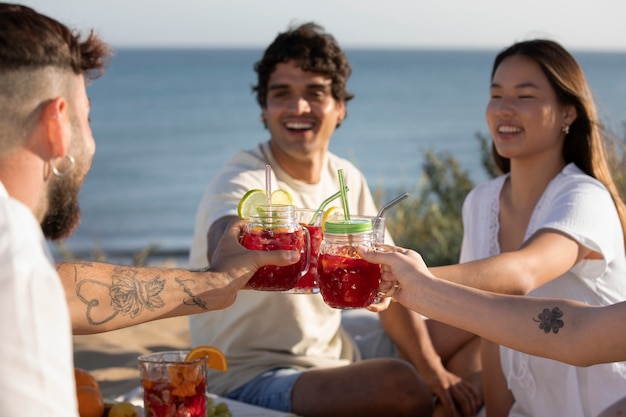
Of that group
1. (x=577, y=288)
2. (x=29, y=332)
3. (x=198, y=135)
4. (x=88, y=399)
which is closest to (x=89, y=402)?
(x=88, y=399)

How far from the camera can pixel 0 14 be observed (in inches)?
99.5

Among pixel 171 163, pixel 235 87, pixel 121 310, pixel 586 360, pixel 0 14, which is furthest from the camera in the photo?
pixel 235 87

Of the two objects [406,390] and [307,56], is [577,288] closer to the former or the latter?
[406,390]

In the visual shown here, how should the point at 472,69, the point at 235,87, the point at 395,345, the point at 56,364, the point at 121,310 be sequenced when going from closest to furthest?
the point at 56,364 < the point at 121,310 < the point at 395,345 < the point at 235,87 < the point at 472,69

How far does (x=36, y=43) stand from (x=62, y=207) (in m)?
0.46

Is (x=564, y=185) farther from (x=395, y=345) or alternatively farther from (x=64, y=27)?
(x=64, y=27)

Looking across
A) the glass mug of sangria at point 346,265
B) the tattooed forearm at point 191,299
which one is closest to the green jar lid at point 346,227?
the glass mug of sangria at point 346,265

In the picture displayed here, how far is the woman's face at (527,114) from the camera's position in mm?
4570

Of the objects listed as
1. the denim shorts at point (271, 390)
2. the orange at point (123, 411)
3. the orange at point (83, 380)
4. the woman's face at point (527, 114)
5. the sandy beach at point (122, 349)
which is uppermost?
the woman's face at point (527, 114)

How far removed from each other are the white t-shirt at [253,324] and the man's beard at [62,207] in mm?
1708

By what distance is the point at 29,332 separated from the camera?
1820 mm

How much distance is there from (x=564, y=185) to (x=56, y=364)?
308 centimetres

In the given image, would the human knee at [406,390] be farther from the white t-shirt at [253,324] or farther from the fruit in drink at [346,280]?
the fruit in drink at [346,280]

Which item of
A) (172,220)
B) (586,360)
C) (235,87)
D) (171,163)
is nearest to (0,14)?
(586,360)
